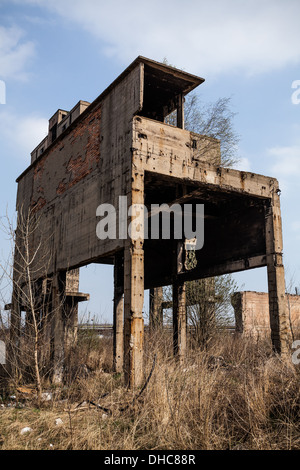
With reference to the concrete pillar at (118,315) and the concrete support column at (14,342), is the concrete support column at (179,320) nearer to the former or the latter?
the concrete pillar at (118,315)

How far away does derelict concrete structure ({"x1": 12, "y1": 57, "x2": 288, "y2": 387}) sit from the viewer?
9.45m

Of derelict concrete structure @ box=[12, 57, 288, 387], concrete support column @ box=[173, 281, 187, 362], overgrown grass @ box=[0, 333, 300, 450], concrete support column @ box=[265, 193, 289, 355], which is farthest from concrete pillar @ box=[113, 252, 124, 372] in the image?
overgrown grass @ box=[0, 333, 300, 450]

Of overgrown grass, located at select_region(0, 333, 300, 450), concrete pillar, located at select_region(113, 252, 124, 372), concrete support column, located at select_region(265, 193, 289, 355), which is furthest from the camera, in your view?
concrete pillar, located at select_region(113, 252, 124, 372)

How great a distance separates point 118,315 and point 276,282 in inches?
250

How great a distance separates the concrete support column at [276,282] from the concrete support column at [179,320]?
12.6ft

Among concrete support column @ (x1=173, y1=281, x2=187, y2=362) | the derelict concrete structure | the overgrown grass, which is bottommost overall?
the overgrown grass

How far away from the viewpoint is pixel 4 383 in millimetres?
11875

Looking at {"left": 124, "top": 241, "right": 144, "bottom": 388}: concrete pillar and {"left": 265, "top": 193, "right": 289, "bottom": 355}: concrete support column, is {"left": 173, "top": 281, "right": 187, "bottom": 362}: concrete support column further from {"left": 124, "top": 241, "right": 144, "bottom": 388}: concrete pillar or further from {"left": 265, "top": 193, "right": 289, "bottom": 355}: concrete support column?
{"left": 124, "top": 241, "right": 144, "bottom": 388}: concrete pillar

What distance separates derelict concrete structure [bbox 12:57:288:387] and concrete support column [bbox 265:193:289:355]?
3 centimetres

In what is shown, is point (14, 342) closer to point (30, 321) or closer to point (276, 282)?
point (30, 321)

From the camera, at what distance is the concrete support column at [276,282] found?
10.7 m

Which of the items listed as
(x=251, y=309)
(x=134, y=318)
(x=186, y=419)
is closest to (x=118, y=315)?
(x=134, y=318)
